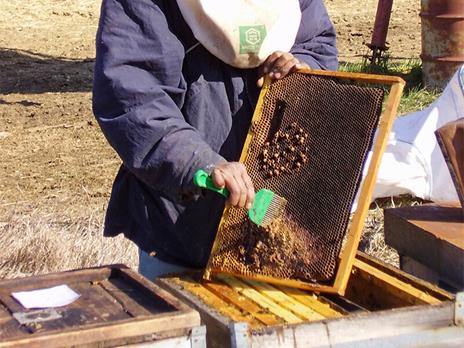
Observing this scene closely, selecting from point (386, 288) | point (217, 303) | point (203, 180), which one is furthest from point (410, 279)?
point (203, 180)

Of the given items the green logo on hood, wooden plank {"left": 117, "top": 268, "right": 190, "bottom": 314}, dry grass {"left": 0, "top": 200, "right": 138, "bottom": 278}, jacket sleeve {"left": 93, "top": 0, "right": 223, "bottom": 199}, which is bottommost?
dry grass {"left": 0, "top": 200, "right": 138, "bottom": 278}

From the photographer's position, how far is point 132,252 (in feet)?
16.9

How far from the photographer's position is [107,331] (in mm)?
2309

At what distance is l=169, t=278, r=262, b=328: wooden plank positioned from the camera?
8.89 ft

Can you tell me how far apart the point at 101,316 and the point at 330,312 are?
687mm

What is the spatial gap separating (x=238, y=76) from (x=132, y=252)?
7.14 ft

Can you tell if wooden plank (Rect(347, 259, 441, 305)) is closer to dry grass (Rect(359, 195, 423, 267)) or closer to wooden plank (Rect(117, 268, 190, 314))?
wooden plank (Rect(117, 268, 190, 314))

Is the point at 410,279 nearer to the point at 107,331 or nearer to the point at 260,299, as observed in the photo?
the point at 260,299

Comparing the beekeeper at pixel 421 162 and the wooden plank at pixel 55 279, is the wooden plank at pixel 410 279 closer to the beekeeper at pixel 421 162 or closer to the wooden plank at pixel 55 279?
the wooden plank at pixel 55 279

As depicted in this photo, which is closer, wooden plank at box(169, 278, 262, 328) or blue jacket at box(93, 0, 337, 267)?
wooden plank at box(169, 278, 262, 328)

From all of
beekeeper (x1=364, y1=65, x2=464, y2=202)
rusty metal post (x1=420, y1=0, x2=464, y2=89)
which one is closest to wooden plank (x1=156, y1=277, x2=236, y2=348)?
beekeeper (x1=364, y1=65, x2=464, y2=202)

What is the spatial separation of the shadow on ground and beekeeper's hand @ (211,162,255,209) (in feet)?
23.3

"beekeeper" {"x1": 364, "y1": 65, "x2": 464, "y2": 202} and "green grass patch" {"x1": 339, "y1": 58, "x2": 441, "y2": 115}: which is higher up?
"green grass patch" {"x1": 339, "y1": 58, "x2": 441, "y2": 115}

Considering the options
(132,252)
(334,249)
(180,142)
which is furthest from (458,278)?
(132,252)
